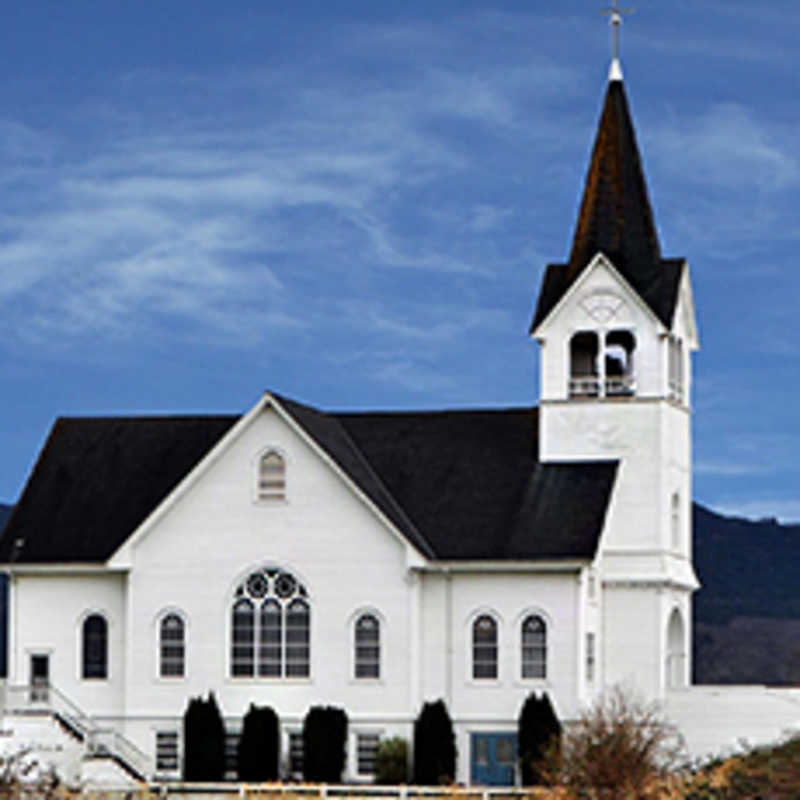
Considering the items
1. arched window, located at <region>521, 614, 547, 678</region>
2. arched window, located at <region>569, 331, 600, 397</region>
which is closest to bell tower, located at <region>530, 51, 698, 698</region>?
arched window, located at <region>569, 331, 600, 397</region>

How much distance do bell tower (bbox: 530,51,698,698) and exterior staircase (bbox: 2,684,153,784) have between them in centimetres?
1332

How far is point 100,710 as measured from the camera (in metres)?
63.2

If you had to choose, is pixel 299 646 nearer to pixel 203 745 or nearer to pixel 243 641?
pixel 243 641

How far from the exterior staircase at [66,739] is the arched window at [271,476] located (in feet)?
25.6

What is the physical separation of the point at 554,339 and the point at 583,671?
400 inches

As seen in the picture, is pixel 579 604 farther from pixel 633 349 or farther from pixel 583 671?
pixel 633 349

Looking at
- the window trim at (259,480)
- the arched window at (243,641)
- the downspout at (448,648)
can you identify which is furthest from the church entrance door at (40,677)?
the downspout at (448,648)

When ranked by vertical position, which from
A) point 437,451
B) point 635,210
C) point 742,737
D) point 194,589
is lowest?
point 742,737

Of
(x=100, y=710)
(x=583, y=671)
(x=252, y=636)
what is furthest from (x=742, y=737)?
(x=100, y=710)

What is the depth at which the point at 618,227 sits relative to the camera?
2603 inches

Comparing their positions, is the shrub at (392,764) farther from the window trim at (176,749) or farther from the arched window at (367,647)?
the window trim at (176,749)

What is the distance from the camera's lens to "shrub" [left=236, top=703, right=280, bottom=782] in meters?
60.1

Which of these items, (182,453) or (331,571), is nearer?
(331,571)

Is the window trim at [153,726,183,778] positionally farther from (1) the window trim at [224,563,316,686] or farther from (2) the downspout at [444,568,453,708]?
(2) the downspout at [444,568,453,708]
